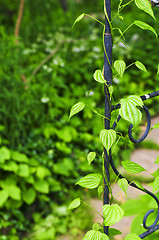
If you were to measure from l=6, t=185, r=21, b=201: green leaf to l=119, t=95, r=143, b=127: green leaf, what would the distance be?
170 cm

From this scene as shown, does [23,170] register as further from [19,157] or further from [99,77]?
[99,77]

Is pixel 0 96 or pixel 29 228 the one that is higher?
pixel 0 96

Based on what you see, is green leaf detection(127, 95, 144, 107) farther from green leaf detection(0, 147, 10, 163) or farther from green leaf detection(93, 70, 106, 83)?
green leaf detection(0, 147, 10, 163)

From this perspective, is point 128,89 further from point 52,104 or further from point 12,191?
point 12,191

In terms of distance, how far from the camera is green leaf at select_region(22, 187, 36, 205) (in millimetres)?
2429

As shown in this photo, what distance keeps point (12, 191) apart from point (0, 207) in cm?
16

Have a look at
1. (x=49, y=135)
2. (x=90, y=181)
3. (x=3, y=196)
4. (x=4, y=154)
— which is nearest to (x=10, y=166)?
(x=4, y=154)

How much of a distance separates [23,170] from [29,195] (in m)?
0.20

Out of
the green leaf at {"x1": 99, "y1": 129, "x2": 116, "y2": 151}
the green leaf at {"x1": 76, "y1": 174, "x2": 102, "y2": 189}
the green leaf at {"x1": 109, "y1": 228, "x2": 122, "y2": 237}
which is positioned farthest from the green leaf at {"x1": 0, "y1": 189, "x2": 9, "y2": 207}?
the green leaf at {"x1": 99, "y1": 129, "x2": 116, "y2": 151}

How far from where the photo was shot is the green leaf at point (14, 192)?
7.63 ft

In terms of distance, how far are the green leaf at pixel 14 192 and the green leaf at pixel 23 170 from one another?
0.35 feet

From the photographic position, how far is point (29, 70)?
3.19 meters

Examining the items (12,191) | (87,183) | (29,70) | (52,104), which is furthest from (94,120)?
(87,183)

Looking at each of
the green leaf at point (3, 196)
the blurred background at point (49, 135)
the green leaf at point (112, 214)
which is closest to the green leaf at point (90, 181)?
the green leaf at point (112, 214)
